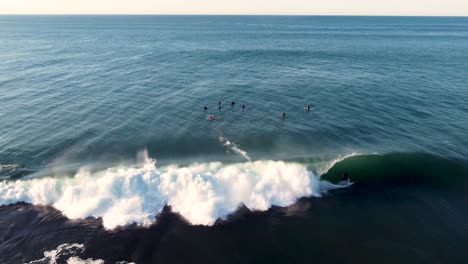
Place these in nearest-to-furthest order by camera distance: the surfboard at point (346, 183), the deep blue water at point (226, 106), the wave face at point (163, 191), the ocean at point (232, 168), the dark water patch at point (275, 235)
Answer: the dark water patch at point (275, 235), the ocean at point (232, 168), the wave face at point (163, 191), the surfboard at point (346, 183), the deep blue water at point (226, 106)

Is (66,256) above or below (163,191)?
below

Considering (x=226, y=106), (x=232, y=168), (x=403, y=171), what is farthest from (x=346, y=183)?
(x=226, y=106)

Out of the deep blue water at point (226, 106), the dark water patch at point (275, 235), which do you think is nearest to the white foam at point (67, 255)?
the dark water patch at point (275, 235)

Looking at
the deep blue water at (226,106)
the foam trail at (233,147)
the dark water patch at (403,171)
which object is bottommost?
the dark water patch at (403,171)

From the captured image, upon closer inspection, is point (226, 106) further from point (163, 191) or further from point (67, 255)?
point (67, 255)

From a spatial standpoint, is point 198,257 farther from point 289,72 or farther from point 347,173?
point 289,72

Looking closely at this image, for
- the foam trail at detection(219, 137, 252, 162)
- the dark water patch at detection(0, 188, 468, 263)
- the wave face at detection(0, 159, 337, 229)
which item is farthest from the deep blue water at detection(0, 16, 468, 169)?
the dark water patch at detection(0, 188, 468, 263)

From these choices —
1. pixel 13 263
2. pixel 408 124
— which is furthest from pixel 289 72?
pixel 13 263

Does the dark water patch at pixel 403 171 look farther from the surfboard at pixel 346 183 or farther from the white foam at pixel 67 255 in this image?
the white foam at pixel 67 255
